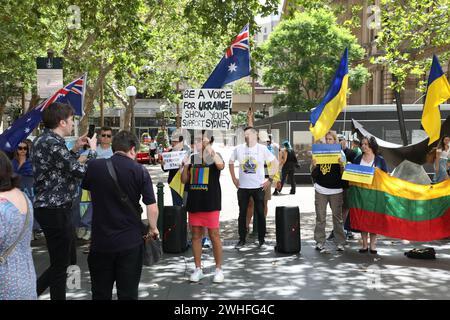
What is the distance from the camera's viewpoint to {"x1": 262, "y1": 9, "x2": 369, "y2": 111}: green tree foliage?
124 ft

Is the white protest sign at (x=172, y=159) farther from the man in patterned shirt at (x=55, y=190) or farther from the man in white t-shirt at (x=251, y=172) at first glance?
the man in patterned shirt at (x=55, y=190)

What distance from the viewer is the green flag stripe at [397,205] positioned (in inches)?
343

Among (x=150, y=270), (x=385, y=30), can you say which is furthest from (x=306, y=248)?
(x=385, y=30)

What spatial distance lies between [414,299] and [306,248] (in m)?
3.10

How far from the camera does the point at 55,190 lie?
18.2 feet

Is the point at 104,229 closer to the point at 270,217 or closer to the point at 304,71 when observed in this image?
the point at 270,217

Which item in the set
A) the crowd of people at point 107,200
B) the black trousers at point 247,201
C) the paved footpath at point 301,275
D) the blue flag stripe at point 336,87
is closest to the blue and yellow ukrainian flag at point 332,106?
the blue flag stripe at point 336,87

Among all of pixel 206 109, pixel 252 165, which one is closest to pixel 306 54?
pixel 252 165

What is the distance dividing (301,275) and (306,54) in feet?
104

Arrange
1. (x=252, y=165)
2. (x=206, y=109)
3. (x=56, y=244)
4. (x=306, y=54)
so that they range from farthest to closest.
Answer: (x=306, y=54), (x=252, y=165), (x=206, y=109), (x=56, y=244)

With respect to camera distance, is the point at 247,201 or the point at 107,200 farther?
the point at 247,201

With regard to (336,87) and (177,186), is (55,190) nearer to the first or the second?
(177,186)

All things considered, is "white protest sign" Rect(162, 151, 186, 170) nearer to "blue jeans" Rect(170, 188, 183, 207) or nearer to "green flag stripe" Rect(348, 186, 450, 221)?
"blue jeans" Rect(170, 188, 183, 207)

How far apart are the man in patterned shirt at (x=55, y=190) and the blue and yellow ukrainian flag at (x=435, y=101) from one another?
18.2 ft
